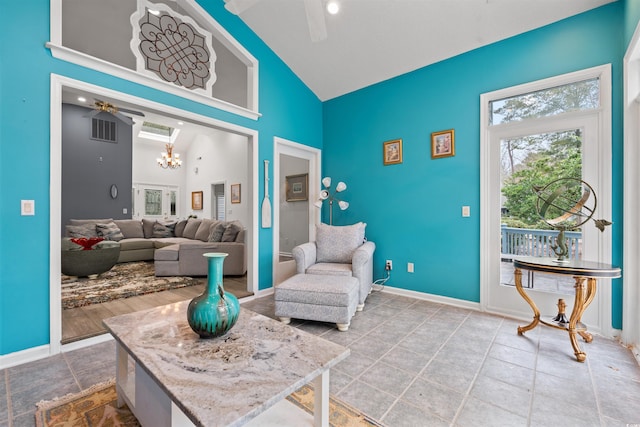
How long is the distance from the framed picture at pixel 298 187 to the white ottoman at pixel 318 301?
1785 mm

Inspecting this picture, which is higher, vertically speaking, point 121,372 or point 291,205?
point 291,205

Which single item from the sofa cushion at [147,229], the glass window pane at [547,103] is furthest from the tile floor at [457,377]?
the sofa cushion at [147,229]

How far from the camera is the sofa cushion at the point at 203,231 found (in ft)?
17.8

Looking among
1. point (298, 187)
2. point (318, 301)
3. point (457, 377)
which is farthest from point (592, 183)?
point (298, 187)

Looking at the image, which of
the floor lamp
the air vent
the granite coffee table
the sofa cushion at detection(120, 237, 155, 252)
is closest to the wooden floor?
the granite coffee table

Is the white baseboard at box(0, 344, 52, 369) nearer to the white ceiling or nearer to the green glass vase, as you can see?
the green glass vase

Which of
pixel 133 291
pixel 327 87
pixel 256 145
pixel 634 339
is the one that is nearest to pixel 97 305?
pixel 133 291

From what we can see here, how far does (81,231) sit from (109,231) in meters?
0.43

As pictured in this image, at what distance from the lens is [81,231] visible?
505cm

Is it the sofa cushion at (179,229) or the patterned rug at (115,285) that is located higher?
the sofa cushion at (179,229)

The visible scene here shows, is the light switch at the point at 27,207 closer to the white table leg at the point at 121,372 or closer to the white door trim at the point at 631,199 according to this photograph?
the white table leg at the point at 121,372

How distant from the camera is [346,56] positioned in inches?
138

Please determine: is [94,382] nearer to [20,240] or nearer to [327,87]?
[20,240]

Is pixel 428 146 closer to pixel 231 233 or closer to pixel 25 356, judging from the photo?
pixel 231 233
